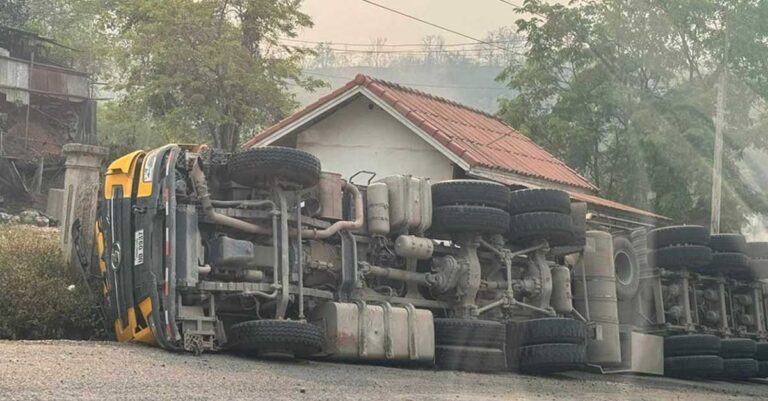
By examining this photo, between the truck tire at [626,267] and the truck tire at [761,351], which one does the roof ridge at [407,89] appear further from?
the truck tire at [761,351]

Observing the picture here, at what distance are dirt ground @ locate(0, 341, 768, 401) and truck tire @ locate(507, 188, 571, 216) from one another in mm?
1832

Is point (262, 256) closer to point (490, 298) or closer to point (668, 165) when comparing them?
point (490, 298)

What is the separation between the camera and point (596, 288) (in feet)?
37.4

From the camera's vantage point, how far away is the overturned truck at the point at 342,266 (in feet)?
25.7

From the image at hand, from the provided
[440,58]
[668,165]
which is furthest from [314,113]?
[440,58]

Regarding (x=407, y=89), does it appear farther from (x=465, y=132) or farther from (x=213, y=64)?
(x=213, y=64)

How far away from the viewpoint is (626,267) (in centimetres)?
1227

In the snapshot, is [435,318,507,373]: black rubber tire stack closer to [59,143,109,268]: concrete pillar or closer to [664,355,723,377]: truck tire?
[59,143,109,268]: concrete pillar

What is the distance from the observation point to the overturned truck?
25.7ft

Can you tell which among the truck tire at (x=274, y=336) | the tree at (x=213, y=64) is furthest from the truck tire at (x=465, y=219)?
the tree at (x=213, y=64)

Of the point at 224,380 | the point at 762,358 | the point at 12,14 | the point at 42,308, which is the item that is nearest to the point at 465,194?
the point at 224,380

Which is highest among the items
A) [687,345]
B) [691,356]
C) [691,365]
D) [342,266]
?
[342,266]

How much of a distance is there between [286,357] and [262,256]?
91 cm

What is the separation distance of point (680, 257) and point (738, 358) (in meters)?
1.81
